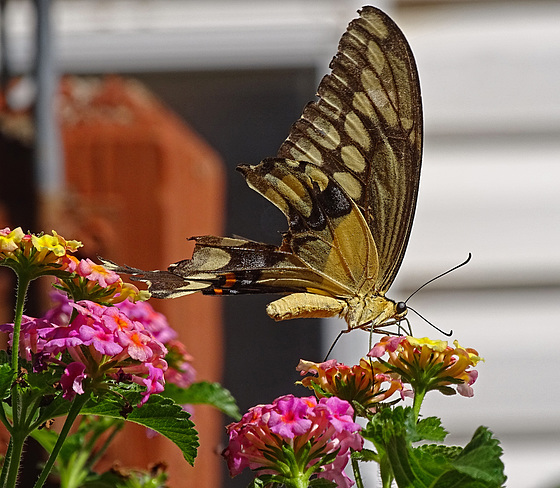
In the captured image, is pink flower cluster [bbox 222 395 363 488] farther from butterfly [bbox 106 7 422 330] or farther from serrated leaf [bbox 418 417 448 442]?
butterfly [bbox 106 7 422 330]

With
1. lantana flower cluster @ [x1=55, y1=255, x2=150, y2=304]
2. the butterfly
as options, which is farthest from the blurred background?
lantana flower cluster @ [x1=55, y1=255, x2=150, y2=304]

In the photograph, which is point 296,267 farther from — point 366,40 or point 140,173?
Answer: point 140,173

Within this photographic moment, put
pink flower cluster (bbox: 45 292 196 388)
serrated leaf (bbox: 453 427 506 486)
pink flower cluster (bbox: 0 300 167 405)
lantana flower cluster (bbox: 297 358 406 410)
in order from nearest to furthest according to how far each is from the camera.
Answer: serrated leaf (bbox: 453 427 506 486) < pink flower cluster (bbox: 0 300 167 405) < lantana flower cluster (bbox: 297 358 406 410) < pink flower cluster (bbox: 45 292 196 388)

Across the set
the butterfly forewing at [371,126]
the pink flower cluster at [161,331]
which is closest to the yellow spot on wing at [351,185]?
the butterfly forewing at [371,126]

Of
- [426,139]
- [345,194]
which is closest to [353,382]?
[345,194]

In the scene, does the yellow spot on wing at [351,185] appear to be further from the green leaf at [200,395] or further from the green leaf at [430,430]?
the green leaf at [430,430]

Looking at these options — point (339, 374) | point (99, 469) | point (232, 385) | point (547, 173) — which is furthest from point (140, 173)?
point (547, 173)

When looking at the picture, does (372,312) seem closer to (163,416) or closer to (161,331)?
(161,331)
